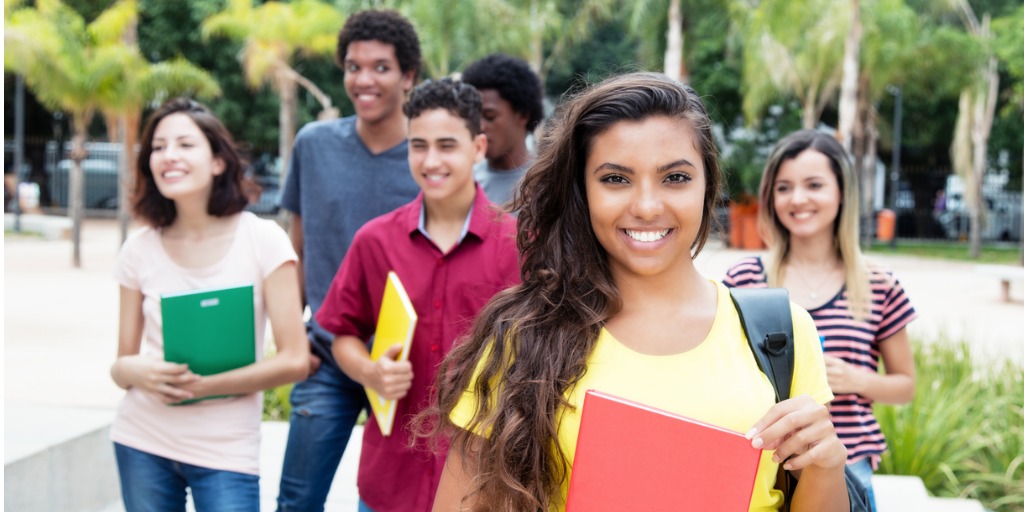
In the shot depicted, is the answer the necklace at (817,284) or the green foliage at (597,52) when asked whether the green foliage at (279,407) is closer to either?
the necklace at (817,284)

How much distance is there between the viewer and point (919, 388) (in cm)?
551

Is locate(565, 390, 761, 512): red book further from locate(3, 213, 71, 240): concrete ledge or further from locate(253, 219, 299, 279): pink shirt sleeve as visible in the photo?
locate(3, 213, 71, 240): concrete ledge

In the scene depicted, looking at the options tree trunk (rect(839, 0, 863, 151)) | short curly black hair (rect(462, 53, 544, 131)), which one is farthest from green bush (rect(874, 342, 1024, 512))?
tree trunk (rect(839, 0, 863, 151))

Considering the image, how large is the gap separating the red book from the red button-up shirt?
1.07 m

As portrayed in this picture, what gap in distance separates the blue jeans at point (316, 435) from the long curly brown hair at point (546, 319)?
4.42ft

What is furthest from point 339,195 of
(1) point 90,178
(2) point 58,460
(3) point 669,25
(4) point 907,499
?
(1) point 90,178

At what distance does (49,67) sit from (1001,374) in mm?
14341

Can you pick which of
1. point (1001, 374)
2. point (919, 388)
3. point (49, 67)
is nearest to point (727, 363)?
point (919, 388)

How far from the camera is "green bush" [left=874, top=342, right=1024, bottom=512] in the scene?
4918 millimetres

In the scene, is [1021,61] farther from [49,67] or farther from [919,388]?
[49,67]

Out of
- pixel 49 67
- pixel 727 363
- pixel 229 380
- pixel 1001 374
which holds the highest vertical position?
pixel 49 67

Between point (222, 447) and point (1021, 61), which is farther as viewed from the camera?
point (1021, 61)

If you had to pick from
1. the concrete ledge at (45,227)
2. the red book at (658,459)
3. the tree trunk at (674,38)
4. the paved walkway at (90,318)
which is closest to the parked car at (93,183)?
the concrete ledge at (45,227)

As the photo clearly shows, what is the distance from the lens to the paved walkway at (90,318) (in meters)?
6.61
